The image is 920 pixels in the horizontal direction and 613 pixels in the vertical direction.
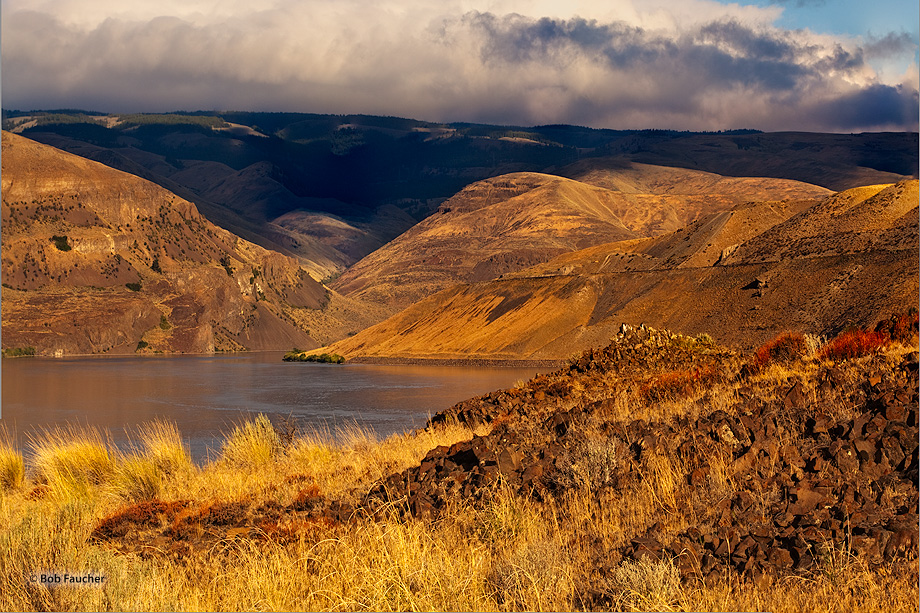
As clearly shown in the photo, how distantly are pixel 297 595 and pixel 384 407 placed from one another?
37653mm

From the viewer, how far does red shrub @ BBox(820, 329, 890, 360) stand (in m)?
15.6

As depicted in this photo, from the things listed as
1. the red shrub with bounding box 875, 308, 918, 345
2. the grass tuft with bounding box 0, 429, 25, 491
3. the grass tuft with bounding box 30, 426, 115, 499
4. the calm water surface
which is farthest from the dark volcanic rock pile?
the calm water surface

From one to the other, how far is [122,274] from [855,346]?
482 ft

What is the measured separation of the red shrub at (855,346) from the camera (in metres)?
15.6

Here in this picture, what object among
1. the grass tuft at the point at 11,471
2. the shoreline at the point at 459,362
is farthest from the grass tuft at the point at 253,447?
the shoreline at the point at 459,362

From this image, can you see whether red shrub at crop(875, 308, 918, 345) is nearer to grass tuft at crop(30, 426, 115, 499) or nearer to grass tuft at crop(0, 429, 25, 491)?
grass tuft at crop(30, 426, 115, 499)

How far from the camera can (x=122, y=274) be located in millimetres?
150125

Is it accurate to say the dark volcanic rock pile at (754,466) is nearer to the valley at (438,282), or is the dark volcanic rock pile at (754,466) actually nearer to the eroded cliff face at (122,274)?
the valley at (438,282)

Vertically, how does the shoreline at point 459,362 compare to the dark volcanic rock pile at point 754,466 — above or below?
below

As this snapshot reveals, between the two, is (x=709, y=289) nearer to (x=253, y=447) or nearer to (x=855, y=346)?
(x=855, y=346)

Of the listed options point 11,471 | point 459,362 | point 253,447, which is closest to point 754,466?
point 253,447

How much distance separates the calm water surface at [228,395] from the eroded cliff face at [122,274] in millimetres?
37421

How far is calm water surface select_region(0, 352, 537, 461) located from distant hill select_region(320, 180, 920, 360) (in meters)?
6.54

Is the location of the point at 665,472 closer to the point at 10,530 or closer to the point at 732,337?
the point at 10,530
